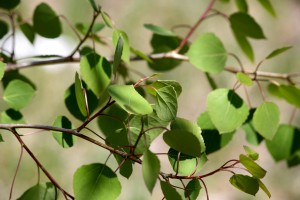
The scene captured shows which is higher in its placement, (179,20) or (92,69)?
(92,69)

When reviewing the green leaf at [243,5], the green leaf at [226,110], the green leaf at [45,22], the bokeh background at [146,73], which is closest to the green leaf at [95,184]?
the green leaf at [226,110]

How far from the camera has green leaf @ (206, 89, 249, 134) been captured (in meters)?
0.62

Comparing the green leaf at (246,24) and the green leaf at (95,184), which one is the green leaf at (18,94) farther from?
the green leaf at (246,24)

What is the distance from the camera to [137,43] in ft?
7.82

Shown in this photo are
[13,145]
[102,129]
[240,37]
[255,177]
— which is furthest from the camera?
[13,145]

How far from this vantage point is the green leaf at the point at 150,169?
44cm

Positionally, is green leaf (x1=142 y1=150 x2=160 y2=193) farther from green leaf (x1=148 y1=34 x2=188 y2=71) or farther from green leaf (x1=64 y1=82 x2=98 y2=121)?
green leaf (x1=148 y1=34 x2=188 y2=71)

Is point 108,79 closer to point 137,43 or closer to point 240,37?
point 240,37

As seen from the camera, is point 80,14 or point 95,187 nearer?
point 95,187

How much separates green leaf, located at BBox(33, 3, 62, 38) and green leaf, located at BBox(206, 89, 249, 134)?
0.30 m

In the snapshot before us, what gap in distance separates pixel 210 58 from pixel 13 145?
1382mm

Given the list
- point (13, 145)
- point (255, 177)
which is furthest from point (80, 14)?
point (255, 177)

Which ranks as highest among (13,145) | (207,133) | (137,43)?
(207,133)

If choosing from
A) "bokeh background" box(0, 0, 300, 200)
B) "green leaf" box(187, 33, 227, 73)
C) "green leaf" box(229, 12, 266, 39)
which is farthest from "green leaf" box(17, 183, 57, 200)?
"bokeh background" box(0, 0, 300, 200)
